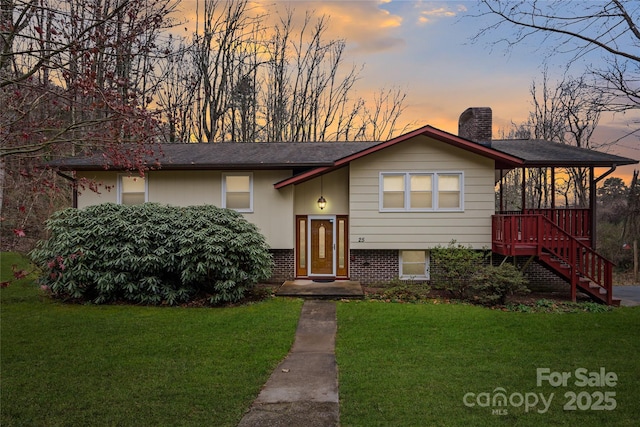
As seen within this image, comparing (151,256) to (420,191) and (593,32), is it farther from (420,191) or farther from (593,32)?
(593,32)

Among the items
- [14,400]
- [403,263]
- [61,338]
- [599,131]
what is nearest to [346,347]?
[14,400]

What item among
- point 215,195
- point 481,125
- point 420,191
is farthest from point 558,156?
point 215,195

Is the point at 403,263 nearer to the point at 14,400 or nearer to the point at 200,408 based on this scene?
the point at 200,408

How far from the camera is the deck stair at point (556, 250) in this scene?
424 inches

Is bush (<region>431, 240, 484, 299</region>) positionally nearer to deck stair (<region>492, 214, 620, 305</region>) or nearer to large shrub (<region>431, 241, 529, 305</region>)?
large shrub (<region>431, 241, 529, 305</region>)

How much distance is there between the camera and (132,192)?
512 inches

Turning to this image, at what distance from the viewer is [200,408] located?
448 centimetres

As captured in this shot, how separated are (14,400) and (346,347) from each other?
4.62 m

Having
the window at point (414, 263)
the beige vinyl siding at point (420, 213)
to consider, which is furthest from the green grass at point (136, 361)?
the window at point (414, 263)

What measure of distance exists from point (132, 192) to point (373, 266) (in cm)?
823

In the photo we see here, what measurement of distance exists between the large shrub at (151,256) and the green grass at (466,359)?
10.0ft

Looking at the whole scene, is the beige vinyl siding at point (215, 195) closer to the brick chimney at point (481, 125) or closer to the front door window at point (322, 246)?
the front door window at point (322, 246)

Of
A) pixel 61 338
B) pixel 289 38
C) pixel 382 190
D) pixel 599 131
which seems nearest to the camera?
pixel 61 338

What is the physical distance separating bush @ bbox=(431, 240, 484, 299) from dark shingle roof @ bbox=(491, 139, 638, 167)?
333cm
